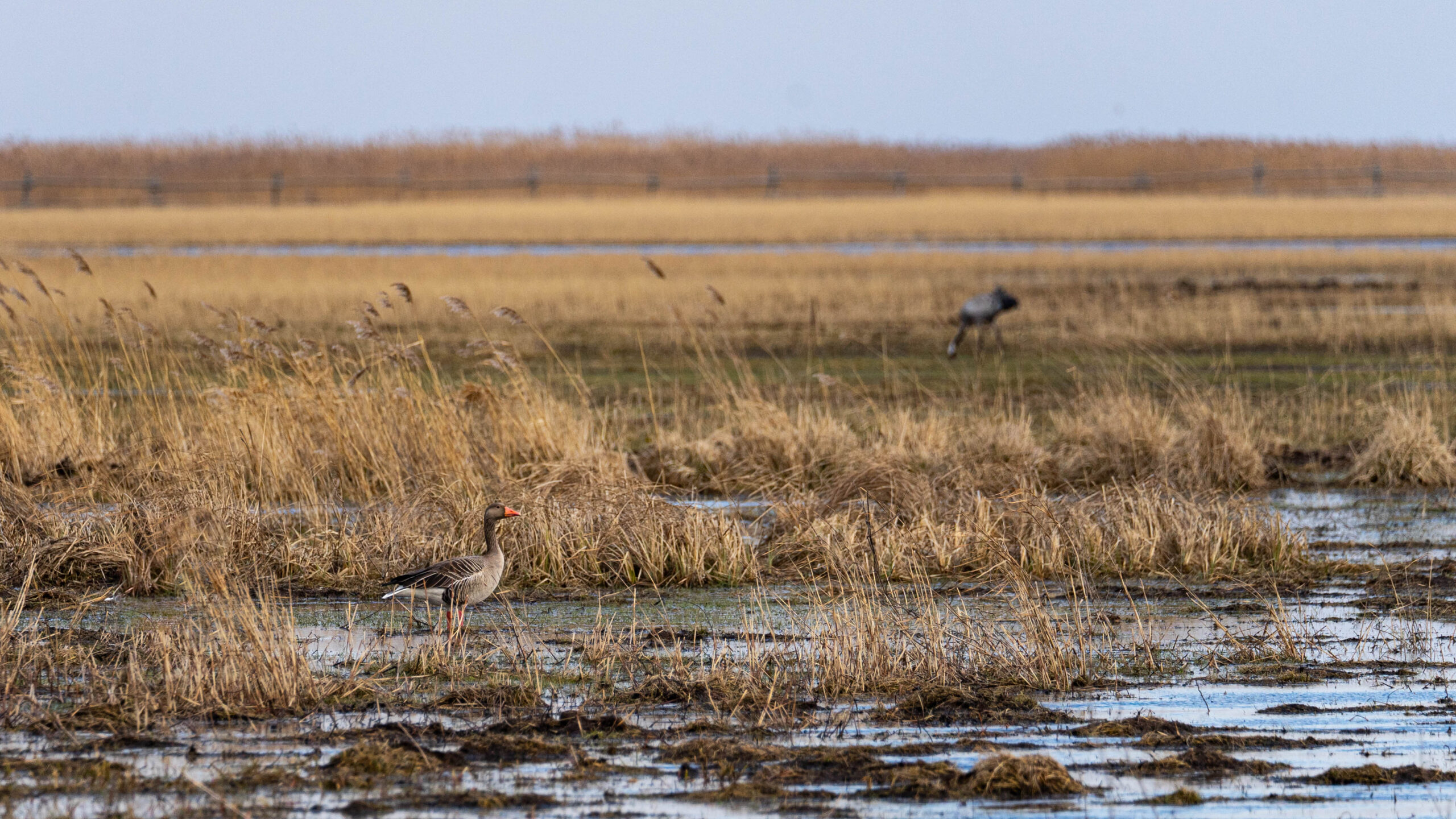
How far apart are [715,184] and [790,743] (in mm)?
49018

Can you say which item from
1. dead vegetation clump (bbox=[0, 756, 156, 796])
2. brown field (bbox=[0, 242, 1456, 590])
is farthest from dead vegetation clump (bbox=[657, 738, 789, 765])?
brown field (bbox=[0, 242, 1456, 590])

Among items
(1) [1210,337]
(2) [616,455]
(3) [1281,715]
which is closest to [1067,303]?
(1) [1210,337]

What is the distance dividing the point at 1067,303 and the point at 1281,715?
19.2 meters

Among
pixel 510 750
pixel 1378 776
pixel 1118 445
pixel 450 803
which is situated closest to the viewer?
pixel 450 803

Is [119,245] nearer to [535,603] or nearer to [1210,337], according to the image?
[1210,337]

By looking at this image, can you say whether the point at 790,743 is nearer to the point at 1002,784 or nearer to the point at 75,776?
the point at 1002,784

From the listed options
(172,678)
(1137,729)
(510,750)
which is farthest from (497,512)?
(1137,729)

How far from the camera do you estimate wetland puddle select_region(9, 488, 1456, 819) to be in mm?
5250

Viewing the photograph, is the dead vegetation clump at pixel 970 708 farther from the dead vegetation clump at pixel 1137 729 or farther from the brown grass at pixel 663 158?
the brown grass at pixel 663 158

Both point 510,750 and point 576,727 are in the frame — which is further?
point 576,727

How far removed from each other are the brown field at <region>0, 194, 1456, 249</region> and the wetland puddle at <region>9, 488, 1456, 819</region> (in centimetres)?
3080

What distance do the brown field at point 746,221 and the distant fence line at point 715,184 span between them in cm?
417

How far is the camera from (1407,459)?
12.2 m

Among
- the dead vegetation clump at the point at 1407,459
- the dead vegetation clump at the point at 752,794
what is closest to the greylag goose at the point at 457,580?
the dead vegetation clump at the point at 752,794
